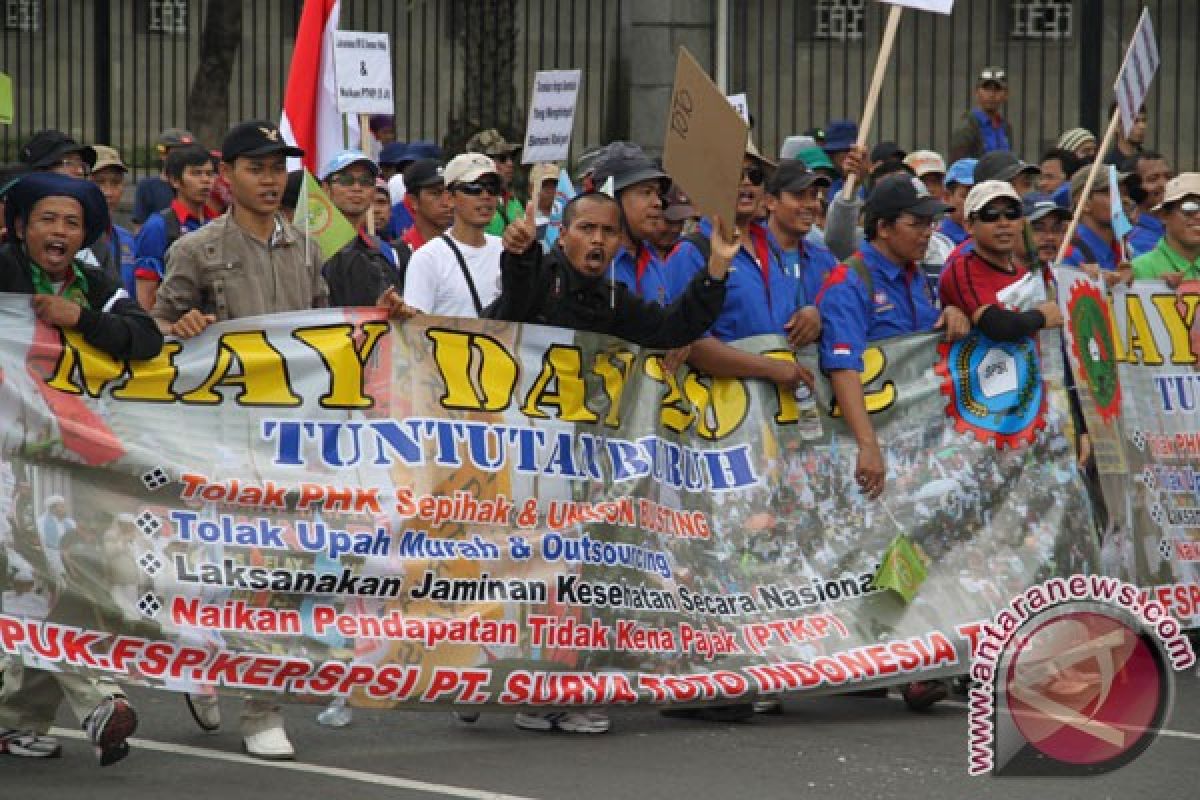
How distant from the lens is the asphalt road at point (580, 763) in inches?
303

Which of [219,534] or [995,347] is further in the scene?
[995,347]

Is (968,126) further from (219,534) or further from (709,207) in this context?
(219,534)

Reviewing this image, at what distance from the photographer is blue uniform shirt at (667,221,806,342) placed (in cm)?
926

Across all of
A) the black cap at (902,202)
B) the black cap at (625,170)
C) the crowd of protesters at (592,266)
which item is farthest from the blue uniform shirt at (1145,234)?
the black cap at (625,170)

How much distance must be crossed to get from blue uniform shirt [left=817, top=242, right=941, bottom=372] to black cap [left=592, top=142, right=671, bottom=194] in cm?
79

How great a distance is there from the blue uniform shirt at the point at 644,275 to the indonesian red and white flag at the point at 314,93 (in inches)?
65.4

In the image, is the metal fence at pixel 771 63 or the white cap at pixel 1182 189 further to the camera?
the metal fence at pixel 771 63

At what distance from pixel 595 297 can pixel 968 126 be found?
895 centimetres

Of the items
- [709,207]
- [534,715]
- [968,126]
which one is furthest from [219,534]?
[968,126]

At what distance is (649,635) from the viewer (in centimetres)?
865

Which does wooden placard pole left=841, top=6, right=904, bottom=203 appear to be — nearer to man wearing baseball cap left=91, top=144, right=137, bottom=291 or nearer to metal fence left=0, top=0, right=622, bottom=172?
man wearing baseball cap left=91, top=144, right=137, bottom=291

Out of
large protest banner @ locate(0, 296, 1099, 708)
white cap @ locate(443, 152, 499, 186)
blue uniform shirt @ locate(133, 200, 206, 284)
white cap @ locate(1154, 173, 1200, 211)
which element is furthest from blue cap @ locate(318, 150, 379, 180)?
white cap @ locate(1154, 173, 1200, 211)

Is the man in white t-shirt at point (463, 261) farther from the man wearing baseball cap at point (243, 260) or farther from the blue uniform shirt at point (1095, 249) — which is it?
the blue uniform shirt at point (1095, 249)

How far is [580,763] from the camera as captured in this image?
321 inches
